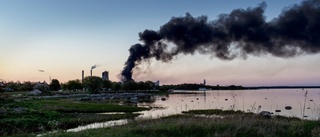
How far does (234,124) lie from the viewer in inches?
568

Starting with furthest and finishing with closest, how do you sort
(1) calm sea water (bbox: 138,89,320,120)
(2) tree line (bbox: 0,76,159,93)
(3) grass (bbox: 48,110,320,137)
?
(2) tree line (bbox: 0,76,159,93), (1) calm sea water (bbox: 138,89,320,120), (3) grass (bbox: 48,110,320,137)

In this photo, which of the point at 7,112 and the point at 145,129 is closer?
the point at 145,129

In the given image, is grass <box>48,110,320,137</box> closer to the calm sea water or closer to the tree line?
the calm sea water

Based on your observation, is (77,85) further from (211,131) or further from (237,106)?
(211,131)

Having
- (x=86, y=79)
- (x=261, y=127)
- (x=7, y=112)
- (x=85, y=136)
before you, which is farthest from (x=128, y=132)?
(x=86, y=79)

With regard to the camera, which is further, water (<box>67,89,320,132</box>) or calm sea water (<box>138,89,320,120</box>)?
calm sea water (<box>138,89,320,120</box>)

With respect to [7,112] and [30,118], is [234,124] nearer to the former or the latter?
[30,118]

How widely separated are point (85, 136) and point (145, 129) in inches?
104

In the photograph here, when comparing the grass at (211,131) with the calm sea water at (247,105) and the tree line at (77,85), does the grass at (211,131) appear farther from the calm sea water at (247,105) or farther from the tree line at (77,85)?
the tree line at (77,85)

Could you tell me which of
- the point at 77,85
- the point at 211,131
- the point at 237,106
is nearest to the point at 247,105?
the point at 237,106

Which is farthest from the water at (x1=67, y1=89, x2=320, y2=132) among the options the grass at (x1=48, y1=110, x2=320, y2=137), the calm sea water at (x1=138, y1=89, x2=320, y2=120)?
the grass at (x1=48, y1=110, x2=320, y2=137)

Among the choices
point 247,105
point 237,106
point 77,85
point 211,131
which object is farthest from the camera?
point 77,85

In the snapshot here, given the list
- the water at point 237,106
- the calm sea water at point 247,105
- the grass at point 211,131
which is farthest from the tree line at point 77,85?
the grass at point 211,131

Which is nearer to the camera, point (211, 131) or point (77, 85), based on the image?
point (211, 131)
